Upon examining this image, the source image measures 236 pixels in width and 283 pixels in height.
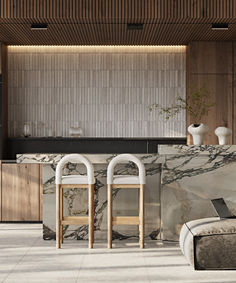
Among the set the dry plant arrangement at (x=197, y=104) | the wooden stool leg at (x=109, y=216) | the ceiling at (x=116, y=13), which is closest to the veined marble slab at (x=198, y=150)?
the wooden stool leg at (x=109, y=216)

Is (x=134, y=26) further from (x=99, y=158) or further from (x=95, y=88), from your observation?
(x=99, y=158)

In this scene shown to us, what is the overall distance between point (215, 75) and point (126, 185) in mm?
3335

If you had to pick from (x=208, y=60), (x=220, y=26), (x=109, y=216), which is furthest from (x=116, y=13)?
(x=109, y=216)

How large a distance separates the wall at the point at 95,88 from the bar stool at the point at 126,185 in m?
3.16

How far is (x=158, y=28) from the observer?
7.72 meters

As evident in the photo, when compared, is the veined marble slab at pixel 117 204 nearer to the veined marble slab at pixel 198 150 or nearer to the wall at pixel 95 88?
the veined marble slab at pixel 198 150

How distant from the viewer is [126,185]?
586 centimetres

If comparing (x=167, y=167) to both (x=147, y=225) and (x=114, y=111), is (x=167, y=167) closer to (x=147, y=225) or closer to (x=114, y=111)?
(x=147, y=225)

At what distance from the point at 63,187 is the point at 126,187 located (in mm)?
685

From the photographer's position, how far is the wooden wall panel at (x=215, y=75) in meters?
8.44

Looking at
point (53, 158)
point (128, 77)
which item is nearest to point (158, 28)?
point (128, 77)

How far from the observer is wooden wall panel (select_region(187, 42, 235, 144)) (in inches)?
332

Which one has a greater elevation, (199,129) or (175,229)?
(199,129)

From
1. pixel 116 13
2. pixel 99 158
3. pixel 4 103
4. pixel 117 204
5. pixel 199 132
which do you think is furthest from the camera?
pixel 4 103
